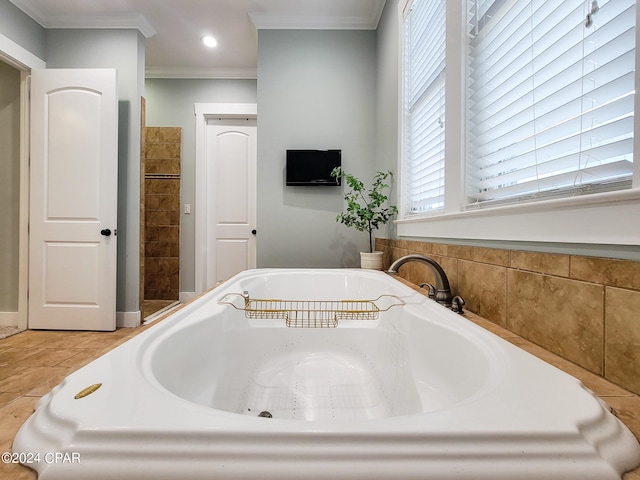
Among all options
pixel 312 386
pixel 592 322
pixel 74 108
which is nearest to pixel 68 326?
pixel 74 108

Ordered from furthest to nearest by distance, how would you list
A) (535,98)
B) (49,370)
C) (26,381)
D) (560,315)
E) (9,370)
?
(9,370)
(26,381)
(49,370)
(535,98)
(560,315)

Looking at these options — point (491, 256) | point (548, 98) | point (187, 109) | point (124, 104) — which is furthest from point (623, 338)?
point (187, 109)

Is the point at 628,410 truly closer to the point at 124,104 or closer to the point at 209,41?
the point at 124,104

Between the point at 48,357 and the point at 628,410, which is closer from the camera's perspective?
the point at 628,410

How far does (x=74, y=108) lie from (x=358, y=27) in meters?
2.40

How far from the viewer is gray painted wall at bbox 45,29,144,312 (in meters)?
2.49

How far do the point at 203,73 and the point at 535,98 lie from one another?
11.2 feet

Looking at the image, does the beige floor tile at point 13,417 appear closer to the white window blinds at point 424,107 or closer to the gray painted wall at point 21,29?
the white window blinds at point 424,107

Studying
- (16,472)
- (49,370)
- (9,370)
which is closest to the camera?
(16,472)

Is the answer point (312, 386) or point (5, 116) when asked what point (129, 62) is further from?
point (312, 386)

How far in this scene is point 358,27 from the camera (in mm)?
2428

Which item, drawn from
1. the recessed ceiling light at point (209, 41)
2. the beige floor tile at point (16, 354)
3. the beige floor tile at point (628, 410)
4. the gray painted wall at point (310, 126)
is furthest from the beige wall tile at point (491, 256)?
the recessed ceiling light at point (209, 41)

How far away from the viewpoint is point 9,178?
237 cm

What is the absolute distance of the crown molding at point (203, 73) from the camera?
3201 mm
